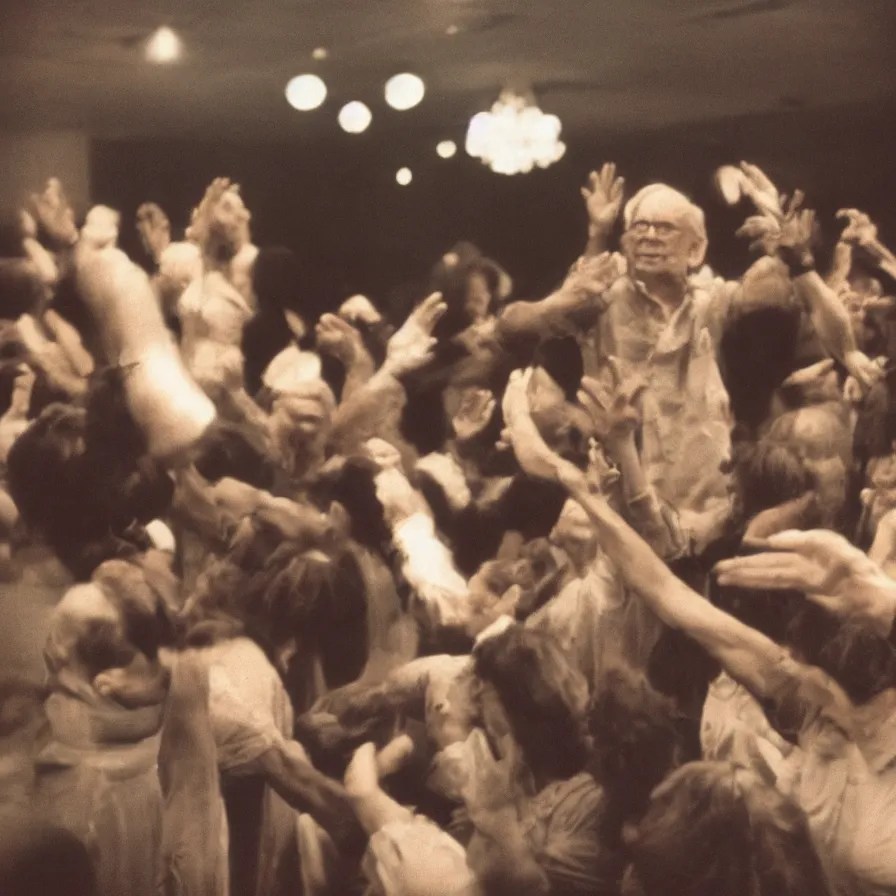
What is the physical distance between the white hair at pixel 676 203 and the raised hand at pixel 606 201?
0.04m

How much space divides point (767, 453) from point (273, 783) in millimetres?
1813

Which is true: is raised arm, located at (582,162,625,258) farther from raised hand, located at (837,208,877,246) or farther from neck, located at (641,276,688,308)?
raised hand, located at (837,208,877,246)

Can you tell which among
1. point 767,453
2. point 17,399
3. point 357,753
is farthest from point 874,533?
point 17,399

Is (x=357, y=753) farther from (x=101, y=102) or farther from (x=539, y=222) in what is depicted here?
(x=101, y=102)

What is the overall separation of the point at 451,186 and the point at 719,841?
2.12m

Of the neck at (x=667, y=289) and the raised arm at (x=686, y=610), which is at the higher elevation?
the neck at (x=667, y=289)

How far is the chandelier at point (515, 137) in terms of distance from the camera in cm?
445

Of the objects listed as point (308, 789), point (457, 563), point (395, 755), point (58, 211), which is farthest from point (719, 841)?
point (58, 211)

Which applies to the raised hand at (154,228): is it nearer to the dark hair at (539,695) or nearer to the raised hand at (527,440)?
the raised hand at (527,440)

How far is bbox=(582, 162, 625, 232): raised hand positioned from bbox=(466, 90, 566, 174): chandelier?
0.17m

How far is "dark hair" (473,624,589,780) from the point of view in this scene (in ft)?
14.0

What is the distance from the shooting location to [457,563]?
436cm

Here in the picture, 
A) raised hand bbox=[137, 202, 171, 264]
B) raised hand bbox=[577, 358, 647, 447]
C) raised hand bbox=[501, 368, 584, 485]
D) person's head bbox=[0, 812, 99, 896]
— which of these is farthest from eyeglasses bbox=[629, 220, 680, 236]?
person's head bbox=[0, 812, 99, 896]

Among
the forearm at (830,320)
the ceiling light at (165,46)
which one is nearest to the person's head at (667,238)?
the forearm at (830,320)
